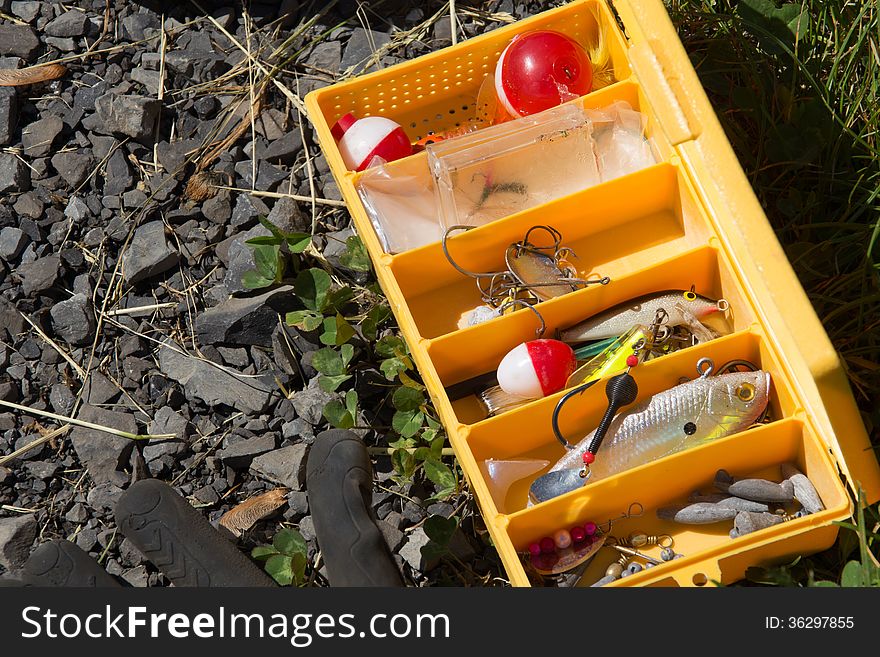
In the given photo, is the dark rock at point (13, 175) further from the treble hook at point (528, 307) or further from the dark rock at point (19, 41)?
the treble hook at point (528, 307)

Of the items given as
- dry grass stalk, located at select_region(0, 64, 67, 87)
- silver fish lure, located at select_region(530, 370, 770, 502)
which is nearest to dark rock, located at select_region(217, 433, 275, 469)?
silver fish lure, located at select_region(530, 370, 770, 502)

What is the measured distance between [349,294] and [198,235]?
0.49m

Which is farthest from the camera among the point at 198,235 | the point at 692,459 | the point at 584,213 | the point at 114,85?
the point at 114,85

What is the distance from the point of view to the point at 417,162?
2.08 meters

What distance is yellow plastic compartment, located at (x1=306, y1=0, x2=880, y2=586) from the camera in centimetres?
168

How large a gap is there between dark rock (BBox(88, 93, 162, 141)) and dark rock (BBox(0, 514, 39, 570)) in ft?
3.50

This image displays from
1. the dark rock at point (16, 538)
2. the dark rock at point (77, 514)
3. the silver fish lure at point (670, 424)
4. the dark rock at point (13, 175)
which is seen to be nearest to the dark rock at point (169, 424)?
the dark rock at point (77, 514)

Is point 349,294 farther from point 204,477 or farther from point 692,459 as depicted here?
point 692,459

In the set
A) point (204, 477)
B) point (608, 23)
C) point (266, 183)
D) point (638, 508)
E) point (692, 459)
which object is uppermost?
point (608, 23)

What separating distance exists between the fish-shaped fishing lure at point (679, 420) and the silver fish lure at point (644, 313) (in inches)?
6.3

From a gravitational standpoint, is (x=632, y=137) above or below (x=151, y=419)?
above

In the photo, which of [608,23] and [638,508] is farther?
[608,23]

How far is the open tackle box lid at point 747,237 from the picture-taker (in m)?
1.59

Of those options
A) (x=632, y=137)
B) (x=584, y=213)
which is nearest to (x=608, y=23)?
(x=632, y=137)
